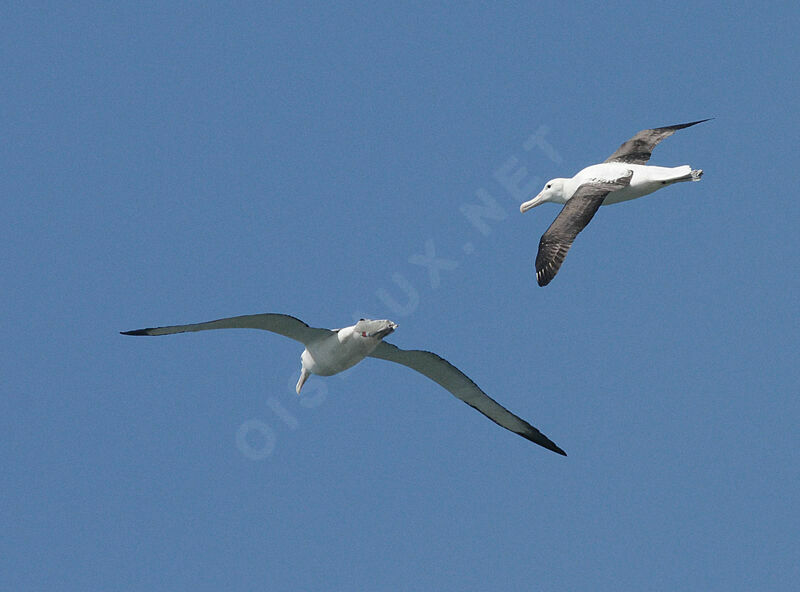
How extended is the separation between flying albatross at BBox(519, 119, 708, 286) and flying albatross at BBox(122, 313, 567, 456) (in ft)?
8.76

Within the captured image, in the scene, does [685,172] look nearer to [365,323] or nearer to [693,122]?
[693,122]

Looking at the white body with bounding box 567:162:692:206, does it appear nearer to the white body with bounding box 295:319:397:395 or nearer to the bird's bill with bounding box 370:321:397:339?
the white body with bounding box 295:319:397:395

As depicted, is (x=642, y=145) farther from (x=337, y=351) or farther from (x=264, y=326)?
(x=264, y=326)

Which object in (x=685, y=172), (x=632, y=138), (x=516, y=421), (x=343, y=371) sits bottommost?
(x=343, y=371)

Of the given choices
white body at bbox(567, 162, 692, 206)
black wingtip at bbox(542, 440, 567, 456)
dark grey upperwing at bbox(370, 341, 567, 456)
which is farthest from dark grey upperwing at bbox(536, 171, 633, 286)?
black wingtip at bbox(542, 440, 567, 456)

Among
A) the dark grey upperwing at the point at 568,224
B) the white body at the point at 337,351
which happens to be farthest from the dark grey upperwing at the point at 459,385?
the dark grey upperwing at the point at 568,224

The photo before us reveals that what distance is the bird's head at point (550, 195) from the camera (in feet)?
90.7

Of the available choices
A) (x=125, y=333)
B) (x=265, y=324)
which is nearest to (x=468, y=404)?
(x=265, y=324)

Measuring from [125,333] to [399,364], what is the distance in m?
5.19

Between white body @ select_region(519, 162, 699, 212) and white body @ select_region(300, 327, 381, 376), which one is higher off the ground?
white body @ select_region(519, 162, 699, 212)

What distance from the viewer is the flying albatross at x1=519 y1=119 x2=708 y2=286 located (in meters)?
24.0

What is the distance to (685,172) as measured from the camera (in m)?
25.1

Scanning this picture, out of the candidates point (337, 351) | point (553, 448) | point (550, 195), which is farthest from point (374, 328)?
point (550, 195)

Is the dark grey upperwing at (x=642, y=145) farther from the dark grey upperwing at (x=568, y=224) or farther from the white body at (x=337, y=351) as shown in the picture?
the white body at (x=337, y=351)
